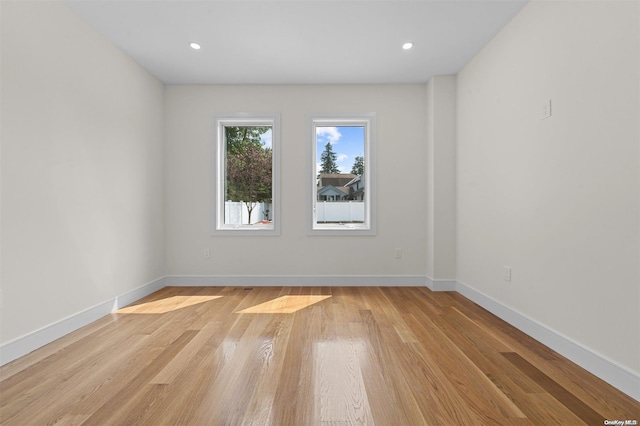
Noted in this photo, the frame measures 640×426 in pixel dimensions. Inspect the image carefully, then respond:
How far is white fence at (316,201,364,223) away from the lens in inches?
167

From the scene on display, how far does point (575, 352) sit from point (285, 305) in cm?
237

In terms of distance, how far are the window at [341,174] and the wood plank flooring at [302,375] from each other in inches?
63.4

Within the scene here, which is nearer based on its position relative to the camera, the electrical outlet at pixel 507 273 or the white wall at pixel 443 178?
the electrical outlet at pixel 507 273

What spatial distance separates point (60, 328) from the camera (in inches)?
95.0

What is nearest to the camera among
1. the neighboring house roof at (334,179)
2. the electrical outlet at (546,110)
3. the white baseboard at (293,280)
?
the electrical outlet at (546,110)

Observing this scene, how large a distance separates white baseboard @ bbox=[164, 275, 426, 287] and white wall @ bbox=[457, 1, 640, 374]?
3.92 ft

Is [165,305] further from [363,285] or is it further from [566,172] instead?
[566,172]

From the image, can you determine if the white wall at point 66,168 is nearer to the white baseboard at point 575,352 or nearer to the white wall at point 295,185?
the white wall at point 295,185

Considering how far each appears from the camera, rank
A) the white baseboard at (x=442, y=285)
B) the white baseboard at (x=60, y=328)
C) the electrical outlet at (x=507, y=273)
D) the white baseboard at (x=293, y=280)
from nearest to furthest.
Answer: the white baseboard at (x=60, y=328)
the electrical outlet at (x=507, y=273)
the white baseboard at (x=442, y=285)
the white baseboard at (x=293, y=280)

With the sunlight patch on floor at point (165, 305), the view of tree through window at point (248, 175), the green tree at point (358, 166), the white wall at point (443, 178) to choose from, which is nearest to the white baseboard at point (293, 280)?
the white wall at point (443, 178)

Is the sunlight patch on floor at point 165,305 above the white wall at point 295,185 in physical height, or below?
below

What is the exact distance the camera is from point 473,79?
3.40m

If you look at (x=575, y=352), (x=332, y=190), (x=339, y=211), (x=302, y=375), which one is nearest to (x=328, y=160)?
(x=332, y=190)

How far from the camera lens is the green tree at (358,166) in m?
4.29
